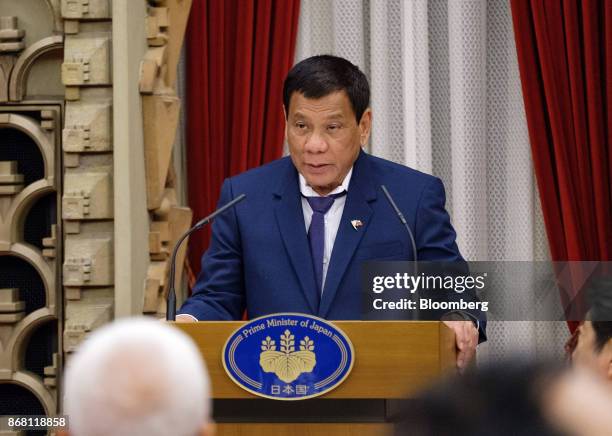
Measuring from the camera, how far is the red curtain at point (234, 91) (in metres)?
4.91

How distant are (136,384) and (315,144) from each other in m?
2.26

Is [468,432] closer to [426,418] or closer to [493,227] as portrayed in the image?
[426,418]

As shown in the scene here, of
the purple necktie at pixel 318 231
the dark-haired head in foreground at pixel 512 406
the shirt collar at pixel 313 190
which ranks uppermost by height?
the dark-haired head in foreground at pixel 512 406

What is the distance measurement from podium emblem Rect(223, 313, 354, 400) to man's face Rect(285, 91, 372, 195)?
2.81ft

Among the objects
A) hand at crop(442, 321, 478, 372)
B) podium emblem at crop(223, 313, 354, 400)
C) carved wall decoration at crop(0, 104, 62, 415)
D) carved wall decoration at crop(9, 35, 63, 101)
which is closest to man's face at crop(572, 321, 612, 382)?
hand at crop(442, 321, 478, 372)

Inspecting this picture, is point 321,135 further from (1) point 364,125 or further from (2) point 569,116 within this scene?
(2) point 569,116

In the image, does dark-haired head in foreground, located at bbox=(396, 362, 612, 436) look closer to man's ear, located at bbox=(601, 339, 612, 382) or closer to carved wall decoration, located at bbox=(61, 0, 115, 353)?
man's ear, located at bbox=(601, 339, 612, 382)

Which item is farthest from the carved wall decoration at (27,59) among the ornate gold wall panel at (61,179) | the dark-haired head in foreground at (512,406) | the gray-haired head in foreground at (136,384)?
the dark-haired head in foreground at (512,406)

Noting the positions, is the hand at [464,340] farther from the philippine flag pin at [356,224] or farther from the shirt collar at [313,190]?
the shirt collar at [313,190]

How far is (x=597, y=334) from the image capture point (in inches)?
91.0

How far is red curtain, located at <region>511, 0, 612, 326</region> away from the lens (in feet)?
15.6

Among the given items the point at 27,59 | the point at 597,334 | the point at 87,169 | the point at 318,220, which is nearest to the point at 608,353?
the point at 597,334

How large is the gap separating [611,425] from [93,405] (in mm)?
398

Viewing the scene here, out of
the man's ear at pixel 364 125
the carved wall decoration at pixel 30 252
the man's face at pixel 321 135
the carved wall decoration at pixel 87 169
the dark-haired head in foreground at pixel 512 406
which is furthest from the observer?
the carved wall decoration at pixel 30 252
